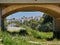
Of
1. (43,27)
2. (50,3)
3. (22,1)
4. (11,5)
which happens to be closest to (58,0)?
(50,3)

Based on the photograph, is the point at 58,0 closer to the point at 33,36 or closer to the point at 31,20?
the point at 33,36

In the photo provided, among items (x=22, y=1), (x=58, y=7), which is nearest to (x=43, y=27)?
(x=58, y=7)

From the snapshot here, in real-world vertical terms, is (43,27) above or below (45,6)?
below

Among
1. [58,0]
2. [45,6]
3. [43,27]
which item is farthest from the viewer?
[43,27]

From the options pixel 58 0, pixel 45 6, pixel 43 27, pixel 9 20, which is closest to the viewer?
pixel 58 0

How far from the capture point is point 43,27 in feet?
95.1

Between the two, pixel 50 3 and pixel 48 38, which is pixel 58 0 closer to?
pixel 50 3

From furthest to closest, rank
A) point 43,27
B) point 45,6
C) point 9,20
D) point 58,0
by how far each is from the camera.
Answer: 1. point 9,20
2. point 43,27
3. point 45,6
4. point 58,0

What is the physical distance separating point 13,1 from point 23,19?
18999mm

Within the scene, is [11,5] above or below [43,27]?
above

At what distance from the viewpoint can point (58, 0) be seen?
16.1 metres

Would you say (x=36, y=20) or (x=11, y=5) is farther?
(x=36, y=20)

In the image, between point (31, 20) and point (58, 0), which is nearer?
point (58, 0)

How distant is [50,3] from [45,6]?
41.6 inches
